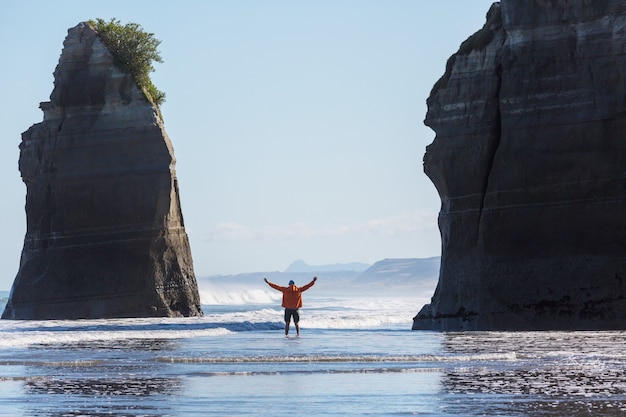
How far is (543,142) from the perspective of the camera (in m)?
41.2

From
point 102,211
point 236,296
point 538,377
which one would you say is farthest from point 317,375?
point 236,296

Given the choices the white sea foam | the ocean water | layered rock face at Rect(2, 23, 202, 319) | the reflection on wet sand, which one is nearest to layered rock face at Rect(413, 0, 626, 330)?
the ocean water

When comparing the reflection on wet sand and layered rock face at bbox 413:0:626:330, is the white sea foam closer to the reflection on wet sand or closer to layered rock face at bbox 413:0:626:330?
layered rock face at bbox 413:0:626:330

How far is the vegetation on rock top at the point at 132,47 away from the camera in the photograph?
2215 inches

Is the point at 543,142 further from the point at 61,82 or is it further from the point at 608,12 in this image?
the point at 61,82

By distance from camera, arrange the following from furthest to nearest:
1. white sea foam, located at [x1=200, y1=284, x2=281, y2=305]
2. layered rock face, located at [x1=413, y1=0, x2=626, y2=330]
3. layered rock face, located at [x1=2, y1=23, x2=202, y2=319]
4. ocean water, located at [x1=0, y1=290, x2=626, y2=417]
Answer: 1. white sea foam, located at [x1=200, y1=284, x2=281, y2=305]
2. layered rock face, located at [x1=2, y1=23, x2=202, y2=319]
3. layered rock face, located at [x1=413, y1=0, x2=626, y2=330]
4. ocean water, located at [x1=0, y1=290, x2=626, y2=417]

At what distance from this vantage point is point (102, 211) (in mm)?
54281

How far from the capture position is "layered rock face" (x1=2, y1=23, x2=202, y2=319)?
2125 inches

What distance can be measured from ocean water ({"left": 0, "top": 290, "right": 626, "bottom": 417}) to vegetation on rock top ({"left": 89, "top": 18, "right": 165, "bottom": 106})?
1979 cm

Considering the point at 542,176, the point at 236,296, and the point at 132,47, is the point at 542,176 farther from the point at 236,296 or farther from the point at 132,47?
the point at 236,296

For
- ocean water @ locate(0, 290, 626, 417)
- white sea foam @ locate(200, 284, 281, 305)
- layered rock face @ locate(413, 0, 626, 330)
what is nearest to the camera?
ocean water @ locate(0, 290, 626, 417)

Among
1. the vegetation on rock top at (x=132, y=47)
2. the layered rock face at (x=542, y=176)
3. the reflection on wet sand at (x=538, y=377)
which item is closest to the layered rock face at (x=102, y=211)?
the vegetation on rock top at (x=132, y=47)

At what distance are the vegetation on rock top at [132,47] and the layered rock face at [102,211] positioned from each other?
51 cm

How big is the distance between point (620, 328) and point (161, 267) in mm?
21485
